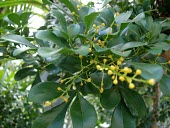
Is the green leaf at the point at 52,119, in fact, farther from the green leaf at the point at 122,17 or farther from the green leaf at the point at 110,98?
the green leaf at the point at 122,17

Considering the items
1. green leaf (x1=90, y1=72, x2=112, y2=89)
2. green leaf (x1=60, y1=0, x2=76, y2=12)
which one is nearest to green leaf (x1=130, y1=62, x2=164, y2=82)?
green leaf (x1=90, y1=72, x2=112, y2=89)

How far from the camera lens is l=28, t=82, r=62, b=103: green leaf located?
1.56 feet

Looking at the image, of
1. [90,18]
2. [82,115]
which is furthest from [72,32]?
[82,115]

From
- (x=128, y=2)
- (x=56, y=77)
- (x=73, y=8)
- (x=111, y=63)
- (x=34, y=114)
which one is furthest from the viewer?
(x=34, y=114)

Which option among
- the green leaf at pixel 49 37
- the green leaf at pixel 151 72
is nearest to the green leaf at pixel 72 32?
the green leaf at pixel 49 37

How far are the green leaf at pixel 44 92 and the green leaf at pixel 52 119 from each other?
0.04 m

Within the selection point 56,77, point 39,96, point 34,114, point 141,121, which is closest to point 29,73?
point 56,77

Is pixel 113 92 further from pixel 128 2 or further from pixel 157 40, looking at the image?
pixel 128 2

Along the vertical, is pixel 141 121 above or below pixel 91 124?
below

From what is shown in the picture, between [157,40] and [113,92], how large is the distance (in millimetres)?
129

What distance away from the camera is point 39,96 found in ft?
1.56

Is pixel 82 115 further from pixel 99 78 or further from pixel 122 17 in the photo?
pixel 122 17

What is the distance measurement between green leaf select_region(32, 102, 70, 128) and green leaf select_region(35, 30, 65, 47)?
0.13 meters

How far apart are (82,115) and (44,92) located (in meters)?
0.08
